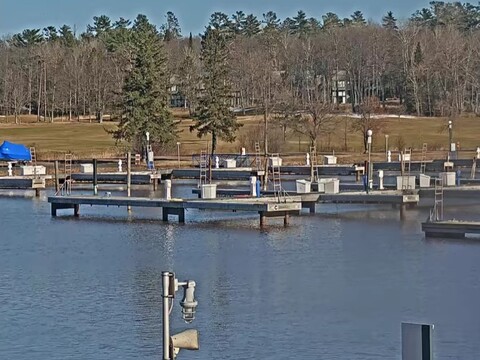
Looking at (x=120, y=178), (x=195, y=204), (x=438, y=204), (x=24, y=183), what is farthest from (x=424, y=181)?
(x=24, y=183)

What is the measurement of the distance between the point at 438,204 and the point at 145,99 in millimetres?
30185

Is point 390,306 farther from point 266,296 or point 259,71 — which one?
point 259,71

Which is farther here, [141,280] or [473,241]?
[473,241]

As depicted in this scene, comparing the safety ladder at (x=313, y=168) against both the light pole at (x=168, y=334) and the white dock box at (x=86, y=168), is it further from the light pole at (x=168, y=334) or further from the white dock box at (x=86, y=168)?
the light pole at (x=168, y=334)

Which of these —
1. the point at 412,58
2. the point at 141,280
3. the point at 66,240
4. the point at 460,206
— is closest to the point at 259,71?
the point at 412,58

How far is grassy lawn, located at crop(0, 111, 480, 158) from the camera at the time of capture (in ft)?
243

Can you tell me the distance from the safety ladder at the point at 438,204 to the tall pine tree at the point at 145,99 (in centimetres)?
2508

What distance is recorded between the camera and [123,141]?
238ft

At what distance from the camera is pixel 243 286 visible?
2377cm

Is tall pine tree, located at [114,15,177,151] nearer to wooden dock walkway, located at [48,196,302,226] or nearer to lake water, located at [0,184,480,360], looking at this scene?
→ wooden dock walkway, located at [48,196,302,226]

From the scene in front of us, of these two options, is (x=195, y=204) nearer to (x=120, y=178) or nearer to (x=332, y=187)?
(x=332, y=187)

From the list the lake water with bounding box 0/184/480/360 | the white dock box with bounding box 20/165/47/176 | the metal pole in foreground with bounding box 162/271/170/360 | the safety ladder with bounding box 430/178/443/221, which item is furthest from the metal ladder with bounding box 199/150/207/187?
the metal pole in foreground with bounding box 162/271/170/360

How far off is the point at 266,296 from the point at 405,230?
11.7m

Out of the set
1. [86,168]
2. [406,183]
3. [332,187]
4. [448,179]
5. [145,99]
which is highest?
[145,99]
